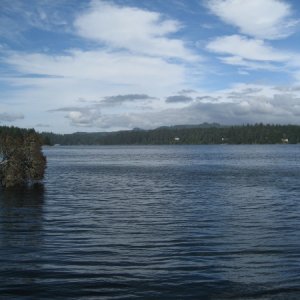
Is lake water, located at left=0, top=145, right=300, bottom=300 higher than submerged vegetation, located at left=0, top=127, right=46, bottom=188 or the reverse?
the reverse

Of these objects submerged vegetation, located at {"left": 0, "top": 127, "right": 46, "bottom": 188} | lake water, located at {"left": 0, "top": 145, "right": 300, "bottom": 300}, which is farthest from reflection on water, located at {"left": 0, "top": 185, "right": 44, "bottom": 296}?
submerged vegetation, located at {"left": 0, "top": 127, "right": 46, "bottom": 188}

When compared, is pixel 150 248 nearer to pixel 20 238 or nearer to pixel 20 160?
pixel 20 238

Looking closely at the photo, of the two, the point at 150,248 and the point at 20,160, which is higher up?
the point at 20,160

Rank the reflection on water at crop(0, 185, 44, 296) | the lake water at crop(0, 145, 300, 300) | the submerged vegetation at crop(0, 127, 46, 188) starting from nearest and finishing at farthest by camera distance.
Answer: the lake water at crop(0, 145, 300, 300) < the reflection on water at crop(0, 185, 44, 296) < the submerged vegetation at crop(0, 127, 46, 188)

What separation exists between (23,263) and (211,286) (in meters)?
7.72

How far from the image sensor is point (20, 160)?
53969 mm

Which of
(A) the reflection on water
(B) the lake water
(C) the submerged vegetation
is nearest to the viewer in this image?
(B) the lake water

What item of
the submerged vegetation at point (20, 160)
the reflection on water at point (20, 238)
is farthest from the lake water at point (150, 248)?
the submerged vegetation at point (20, 160)

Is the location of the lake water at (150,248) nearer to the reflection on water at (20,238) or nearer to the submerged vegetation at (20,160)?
the reflection on water at (20,238)

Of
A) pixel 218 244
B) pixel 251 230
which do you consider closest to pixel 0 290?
pixel 218 244

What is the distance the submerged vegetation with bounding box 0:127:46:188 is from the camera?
5357 cm

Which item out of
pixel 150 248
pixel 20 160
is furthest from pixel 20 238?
pixel 20 160

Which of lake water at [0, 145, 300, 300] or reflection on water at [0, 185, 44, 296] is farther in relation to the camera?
reflection on water at [0, 185, 44, 296]

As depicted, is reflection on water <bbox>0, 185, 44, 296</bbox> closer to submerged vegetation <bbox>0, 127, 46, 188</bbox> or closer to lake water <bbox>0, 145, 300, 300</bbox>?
lake water <bbox>0, 145, 300, 300</bbox>
